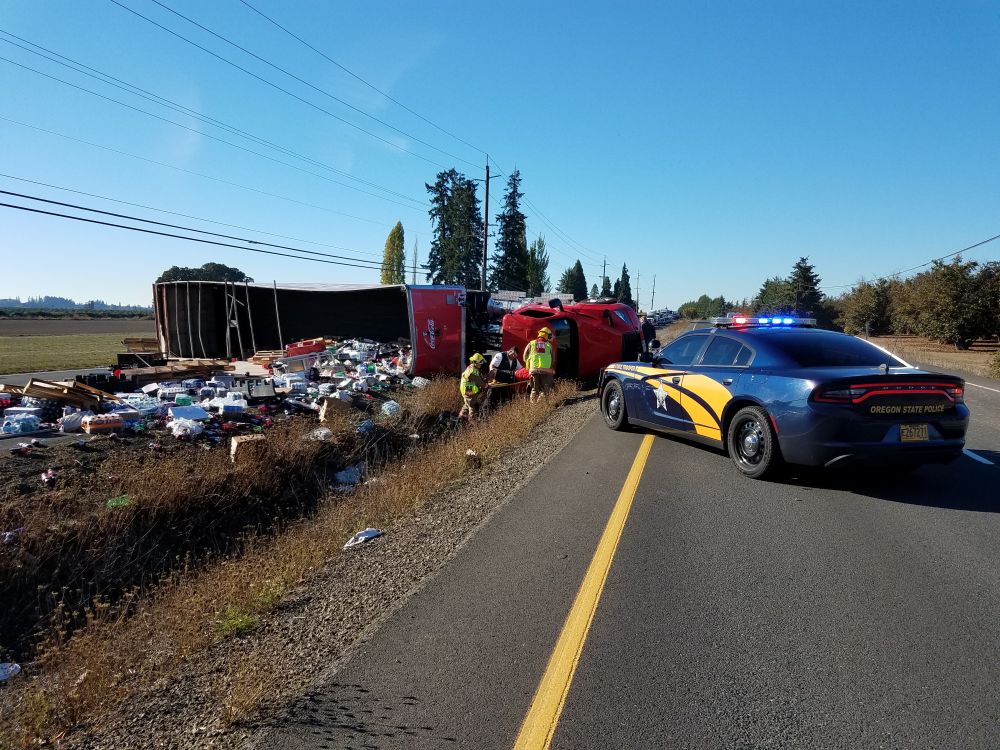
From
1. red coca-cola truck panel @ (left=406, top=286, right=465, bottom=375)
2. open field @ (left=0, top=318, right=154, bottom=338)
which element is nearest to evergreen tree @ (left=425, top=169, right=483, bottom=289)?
open field @ (left=0, top=318, right=154, bottom=338)

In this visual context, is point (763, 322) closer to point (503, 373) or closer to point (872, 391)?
point (872, 391)

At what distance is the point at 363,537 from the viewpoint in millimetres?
5902

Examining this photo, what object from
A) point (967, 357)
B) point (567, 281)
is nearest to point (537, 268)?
point (567, 281)

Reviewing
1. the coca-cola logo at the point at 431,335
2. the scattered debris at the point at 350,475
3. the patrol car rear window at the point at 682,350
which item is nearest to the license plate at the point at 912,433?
the patrol car rear window at the point at 682,350

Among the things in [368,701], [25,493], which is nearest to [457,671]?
[368,701]

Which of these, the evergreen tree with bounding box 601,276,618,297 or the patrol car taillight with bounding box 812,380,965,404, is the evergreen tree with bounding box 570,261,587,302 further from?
the patrol car taillight with bounding box 812,380,965,404

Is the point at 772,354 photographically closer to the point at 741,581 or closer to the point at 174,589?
the point at 741,581

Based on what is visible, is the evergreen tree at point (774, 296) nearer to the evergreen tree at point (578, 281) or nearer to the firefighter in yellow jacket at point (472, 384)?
the evergreen tree at point (578, 281)

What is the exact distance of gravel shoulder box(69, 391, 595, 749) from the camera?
2887 millimetres

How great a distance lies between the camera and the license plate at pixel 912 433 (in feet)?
19.0

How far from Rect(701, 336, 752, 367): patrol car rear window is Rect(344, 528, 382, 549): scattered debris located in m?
4.14

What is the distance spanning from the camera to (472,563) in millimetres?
4562

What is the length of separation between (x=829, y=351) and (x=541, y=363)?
6.85 meters

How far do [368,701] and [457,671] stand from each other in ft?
1.46
